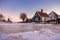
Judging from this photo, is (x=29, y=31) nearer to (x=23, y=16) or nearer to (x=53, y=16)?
(x=23, y=16)

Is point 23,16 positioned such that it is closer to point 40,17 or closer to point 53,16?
point 40,17

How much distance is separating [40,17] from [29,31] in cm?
24

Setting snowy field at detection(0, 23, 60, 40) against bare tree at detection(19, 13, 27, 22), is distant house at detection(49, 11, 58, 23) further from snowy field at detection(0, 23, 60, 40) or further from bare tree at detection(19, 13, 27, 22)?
bare tree at detection(19, 13, 27, 22)

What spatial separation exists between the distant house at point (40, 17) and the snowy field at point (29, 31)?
0.23ft

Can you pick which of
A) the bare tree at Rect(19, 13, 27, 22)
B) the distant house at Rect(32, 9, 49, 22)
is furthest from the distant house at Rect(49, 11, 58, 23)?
the bare tree at Rect(19, 13, 27, 22)

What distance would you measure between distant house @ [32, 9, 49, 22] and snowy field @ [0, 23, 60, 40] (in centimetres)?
7

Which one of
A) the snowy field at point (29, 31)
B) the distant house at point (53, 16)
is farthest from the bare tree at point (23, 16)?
the distant house at point (53, 16)

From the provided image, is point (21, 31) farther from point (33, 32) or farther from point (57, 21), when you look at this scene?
point (57, 21)

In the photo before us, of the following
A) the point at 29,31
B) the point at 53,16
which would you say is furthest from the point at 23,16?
the point at 53,16

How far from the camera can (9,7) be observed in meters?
1.51

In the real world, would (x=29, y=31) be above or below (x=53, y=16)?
below

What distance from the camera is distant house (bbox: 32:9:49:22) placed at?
1438 millimetres

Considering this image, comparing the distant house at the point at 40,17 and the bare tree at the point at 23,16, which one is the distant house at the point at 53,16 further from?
the bare tree at the point at 23,16

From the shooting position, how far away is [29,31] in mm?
1410
